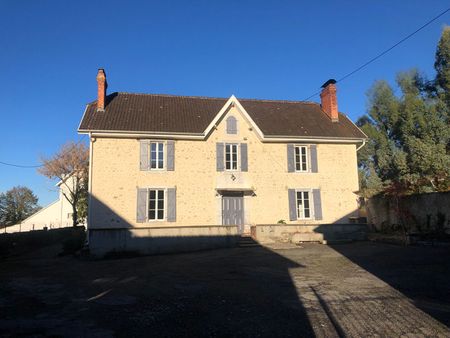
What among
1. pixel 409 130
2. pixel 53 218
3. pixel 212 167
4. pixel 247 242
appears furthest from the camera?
pixel 53 218

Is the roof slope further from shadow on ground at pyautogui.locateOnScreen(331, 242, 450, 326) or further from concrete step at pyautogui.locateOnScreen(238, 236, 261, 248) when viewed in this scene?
shadow on ground at pyautogui.locateOnScreen(331, 242, 450, 326)

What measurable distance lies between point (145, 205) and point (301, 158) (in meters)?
8.97

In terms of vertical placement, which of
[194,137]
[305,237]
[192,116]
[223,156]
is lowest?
[305,237]

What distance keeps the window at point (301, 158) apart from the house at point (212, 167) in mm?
56

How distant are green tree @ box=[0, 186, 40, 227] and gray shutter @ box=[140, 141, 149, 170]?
50.7 m

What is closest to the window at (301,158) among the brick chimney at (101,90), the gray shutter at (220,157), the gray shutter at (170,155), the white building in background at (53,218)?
the gray shutter at (220,157)

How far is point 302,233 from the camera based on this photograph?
58.3ft

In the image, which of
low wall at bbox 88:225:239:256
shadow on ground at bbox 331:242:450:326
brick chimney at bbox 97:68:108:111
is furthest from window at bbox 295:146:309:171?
brick chimney at bbox 97:68:108:111

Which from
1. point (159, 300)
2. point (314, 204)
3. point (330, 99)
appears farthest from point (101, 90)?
point (159, 300)

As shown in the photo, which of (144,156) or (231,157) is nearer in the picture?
(144,156)

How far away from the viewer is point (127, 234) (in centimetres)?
1566

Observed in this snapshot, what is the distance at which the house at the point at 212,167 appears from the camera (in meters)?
18.7

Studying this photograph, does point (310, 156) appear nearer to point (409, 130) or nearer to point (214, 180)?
point (214, 180)

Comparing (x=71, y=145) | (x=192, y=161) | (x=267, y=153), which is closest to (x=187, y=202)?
(x=192, y=161)
